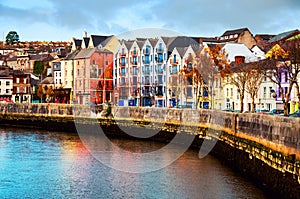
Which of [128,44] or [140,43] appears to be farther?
[128,44]

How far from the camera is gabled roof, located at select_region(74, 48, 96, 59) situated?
10481 cm

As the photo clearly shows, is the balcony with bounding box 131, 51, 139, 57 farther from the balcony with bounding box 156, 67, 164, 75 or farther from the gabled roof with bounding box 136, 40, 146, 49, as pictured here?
the balcony with bounding box 156, 67, 164, 75

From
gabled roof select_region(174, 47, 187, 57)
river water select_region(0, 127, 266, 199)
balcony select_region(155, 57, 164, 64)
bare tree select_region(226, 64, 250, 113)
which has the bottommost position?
river water select_region(0, 127, 266, 199)

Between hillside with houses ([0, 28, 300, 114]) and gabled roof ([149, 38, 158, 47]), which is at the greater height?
gabled roof ([149, 38, 158, 47])

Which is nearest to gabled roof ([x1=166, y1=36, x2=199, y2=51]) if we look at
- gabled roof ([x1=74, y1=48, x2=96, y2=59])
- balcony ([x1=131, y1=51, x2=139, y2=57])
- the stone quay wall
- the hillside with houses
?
the hillside with houses

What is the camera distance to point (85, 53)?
108 metres

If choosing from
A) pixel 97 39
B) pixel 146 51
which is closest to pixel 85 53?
pixel 97 39

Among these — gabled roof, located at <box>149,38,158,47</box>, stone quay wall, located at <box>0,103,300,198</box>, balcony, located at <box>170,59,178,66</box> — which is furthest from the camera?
gabled roof, located at <box>149,38,158,47</box>

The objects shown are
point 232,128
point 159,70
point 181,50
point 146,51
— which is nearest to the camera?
point 232,128

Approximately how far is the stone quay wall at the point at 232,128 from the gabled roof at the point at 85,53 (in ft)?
109

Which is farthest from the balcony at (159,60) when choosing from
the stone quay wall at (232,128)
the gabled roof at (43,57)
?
the gabled roof at (43,57)

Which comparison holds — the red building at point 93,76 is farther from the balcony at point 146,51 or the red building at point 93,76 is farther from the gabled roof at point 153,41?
the gabled roof at point 153,41

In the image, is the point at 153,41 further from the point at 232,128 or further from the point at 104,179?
the point at 104,179

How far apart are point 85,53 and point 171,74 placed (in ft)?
85.2
